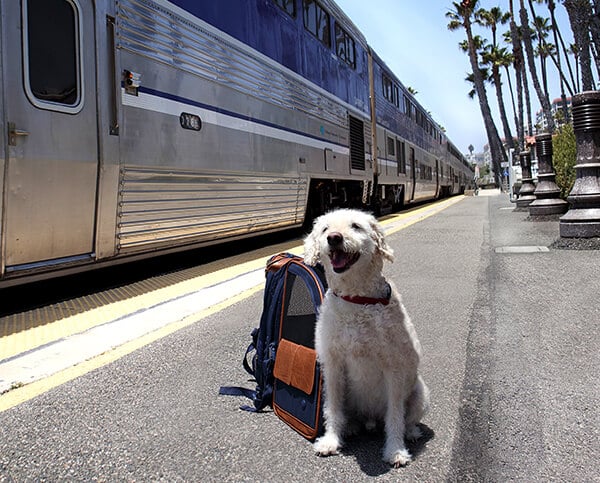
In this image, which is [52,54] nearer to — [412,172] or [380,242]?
[380,242]

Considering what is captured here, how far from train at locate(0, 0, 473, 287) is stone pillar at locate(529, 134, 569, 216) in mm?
4290

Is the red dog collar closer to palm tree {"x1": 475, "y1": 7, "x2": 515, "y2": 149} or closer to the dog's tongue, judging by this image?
the dog's tongue

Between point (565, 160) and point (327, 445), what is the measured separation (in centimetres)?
1125

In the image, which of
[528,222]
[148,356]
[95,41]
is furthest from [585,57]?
[148,356]

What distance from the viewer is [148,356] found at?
10.8 feet

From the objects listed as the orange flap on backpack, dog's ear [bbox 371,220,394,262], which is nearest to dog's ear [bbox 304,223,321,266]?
dog's ear [bbox 371,220,394,262]

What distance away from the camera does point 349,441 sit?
2.24 m

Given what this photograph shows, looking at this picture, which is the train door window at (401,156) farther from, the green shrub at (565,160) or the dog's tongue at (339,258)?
the dog's tongue at (339,258)

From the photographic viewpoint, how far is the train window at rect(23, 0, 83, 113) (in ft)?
12.6

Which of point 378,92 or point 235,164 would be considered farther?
point 378,92

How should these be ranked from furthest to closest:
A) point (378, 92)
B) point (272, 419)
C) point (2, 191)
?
point (378, 92) → point (2, 191) → point (272, 419)

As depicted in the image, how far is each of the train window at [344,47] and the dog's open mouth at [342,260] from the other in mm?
9110

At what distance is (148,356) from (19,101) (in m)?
2.05

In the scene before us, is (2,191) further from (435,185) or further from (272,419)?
(435,185)
